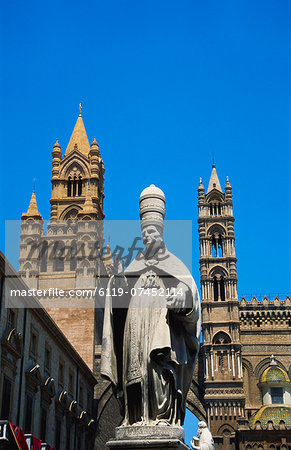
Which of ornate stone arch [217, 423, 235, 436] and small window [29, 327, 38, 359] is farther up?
small window [29, 327, 38, 359]

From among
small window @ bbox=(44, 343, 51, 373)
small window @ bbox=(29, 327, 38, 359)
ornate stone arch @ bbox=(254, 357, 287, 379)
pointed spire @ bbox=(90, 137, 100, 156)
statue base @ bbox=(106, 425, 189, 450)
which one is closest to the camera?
statue base @ bbox=(106, 425, 189, 450)

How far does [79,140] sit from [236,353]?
77.8 feet

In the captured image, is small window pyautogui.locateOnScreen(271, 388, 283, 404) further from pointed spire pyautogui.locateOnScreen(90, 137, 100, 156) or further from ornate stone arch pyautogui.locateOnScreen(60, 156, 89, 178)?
pointed spire pyautogui.locateOnScreen(90, 137, 100, 156)

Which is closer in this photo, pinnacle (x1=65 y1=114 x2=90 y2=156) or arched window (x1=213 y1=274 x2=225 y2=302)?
arched window (x1=213 y1=274 x2=225 y2=302)

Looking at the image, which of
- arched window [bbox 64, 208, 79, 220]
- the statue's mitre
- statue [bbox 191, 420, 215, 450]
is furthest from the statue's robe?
arched window [bbox 64, 208, 79, 220]

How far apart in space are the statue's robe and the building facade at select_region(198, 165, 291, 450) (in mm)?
41230

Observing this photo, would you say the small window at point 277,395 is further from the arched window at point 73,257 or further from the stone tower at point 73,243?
the arched window at point 73,257

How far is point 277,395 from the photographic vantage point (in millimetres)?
49125

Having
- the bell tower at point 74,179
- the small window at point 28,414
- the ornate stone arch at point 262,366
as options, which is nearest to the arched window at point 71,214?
the bell tower at point 74,179

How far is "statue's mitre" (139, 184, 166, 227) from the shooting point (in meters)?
6.85

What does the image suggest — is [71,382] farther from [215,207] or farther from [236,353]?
[215,207]

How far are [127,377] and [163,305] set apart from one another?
79cm

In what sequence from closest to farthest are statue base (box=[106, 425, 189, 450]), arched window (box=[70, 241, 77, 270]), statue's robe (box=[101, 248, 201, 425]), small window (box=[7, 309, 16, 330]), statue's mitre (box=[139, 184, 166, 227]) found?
statue base (box=[106, 425, 189, 450]) → statue's robe (box=[101, 248, 201, 425]) → statue's mitre (box=[139, 184, 166, 227]) → small window (box=[7, 309, 16, 330]) → arched window (box=[70, 241, 77, 270])

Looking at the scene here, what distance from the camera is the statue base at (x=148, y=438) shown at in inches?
222
